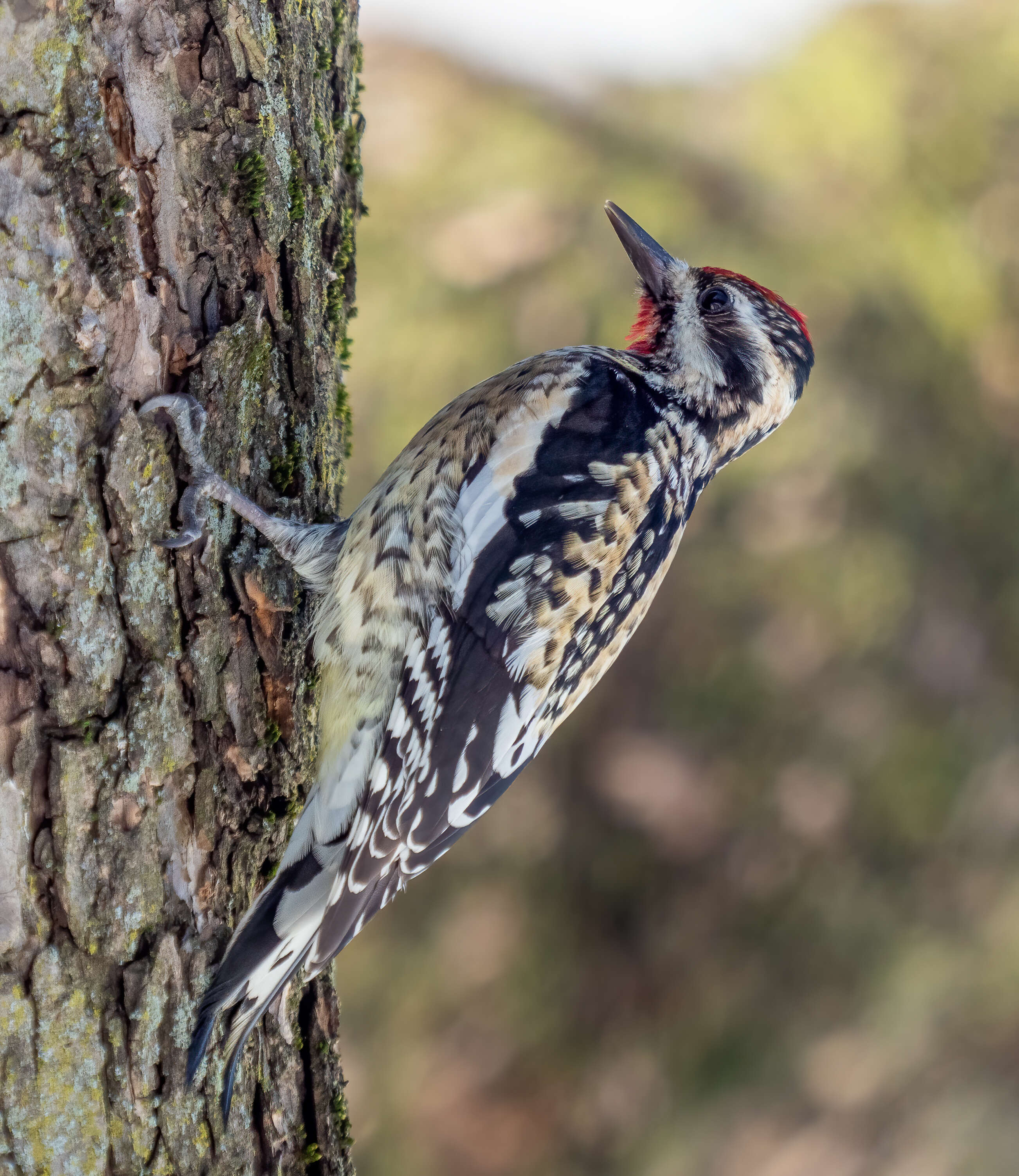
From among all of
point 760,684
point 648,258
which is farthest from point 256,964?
point 760,684

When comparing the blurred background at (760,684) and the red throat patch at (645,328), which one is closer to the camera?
the red throat patch at (645,328)

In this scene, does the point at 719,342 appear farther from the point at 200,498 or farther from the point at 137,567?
the point at 137,567

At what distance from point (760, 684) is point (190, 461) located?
9.52ft

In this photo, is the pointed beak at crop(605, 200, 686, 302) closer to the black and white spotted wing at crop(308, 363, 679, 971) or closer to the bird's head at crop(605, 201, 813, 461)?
the bird's head at crop(605, 201, 813, 461)

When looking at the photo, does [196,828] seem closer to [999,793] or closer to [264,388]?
[264,388]

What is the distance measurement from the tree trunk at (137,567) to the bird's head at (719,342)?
113 cm

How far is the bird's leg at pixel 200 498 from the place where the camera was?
5.03 ft

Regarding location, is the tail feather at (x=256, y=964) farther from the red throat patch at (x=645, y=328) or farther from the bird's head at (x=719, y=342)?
the red throat patch at (x=645, y=328)

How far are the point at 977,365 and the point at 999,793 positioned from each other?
174 centimetres

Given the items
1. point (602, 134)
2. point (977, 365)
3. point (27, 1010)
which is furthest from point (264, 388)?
point (977, 365)

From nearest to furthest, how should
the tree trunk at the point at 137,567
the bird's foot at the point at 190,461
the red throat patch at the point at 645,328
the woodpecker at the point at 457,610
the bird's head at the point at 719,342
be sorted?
1. the tree trunk at the point at 137,567
2. the bird's foot at the point at 190,461
3. the woodpecker at the point at 457,610
4. the bird's head at the point at 719,342
5. the red throat patch at the point at 645,328

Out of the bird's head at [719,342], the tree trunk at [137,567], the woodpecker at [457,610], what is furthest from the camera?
the bird's head at [719,342]

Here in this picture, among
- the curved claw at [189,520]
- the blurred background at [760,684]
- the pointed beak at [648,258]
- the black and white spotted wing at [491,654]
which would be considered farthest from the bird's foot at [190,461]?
the blurred background at [760,684]

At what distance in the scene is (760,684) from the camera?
3.96m
